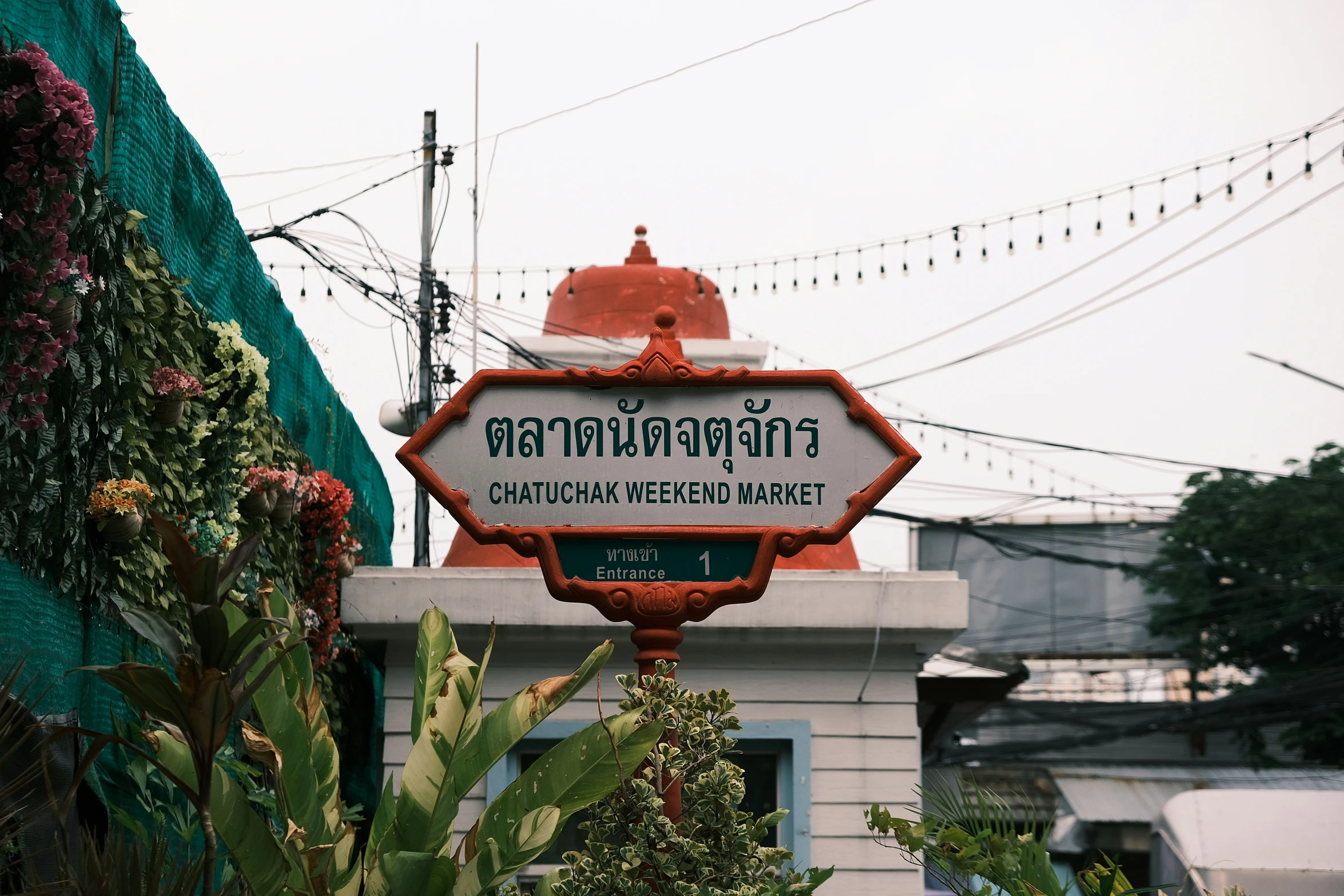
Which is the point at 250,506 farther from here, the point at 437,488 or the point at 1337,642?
the point at 1337,642

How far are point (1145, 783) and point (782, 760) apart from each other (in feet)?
70.8

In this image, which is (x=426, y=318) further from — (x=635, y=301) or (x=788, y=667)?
(x=788, y=667)

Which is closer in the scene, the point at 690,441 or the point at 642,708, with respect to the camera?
the point at 642,708

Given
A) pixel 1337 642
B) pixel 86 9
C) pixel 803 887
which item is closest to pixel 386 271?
pixel 86 9

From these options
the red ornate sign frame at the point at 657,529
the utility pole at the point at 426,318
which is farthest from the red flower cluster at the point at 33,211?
the utility pole at the point at 426,318

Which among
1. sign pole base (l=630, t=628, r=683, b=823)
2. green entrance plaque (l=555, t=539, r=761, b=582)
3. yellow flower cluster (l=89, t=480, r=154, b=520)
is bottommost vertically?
sign pole base (l=630, t=628, r=683, b=823)

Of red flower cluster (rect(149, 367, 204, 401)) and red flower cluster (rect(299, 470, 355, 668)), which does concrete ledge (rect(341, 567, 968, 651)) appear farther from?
red flower cluster (rect(149, 367, 204, 401))

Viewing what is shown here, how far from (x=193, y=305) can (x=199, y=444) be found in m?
0.62

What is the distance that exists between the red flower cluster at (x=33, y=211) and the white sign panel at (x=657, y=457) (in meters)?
1.26

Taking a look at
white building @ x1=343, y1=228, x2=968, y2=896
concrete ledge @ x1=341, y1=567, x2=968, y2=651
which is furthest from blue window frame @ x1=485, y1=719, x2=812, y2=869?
concrete ledge @ x1=341, y1=567, x2=968, y2=651

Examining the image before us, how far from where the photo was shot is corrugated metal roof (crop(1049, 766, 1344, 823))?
84.6 feet

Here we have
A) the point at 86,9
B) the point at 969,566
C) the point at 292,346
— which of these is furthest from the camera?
the point at 969,566

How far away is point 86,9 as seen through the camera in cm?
507

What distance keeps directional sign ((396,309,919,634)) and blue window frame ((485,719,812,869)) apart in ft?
12.1
